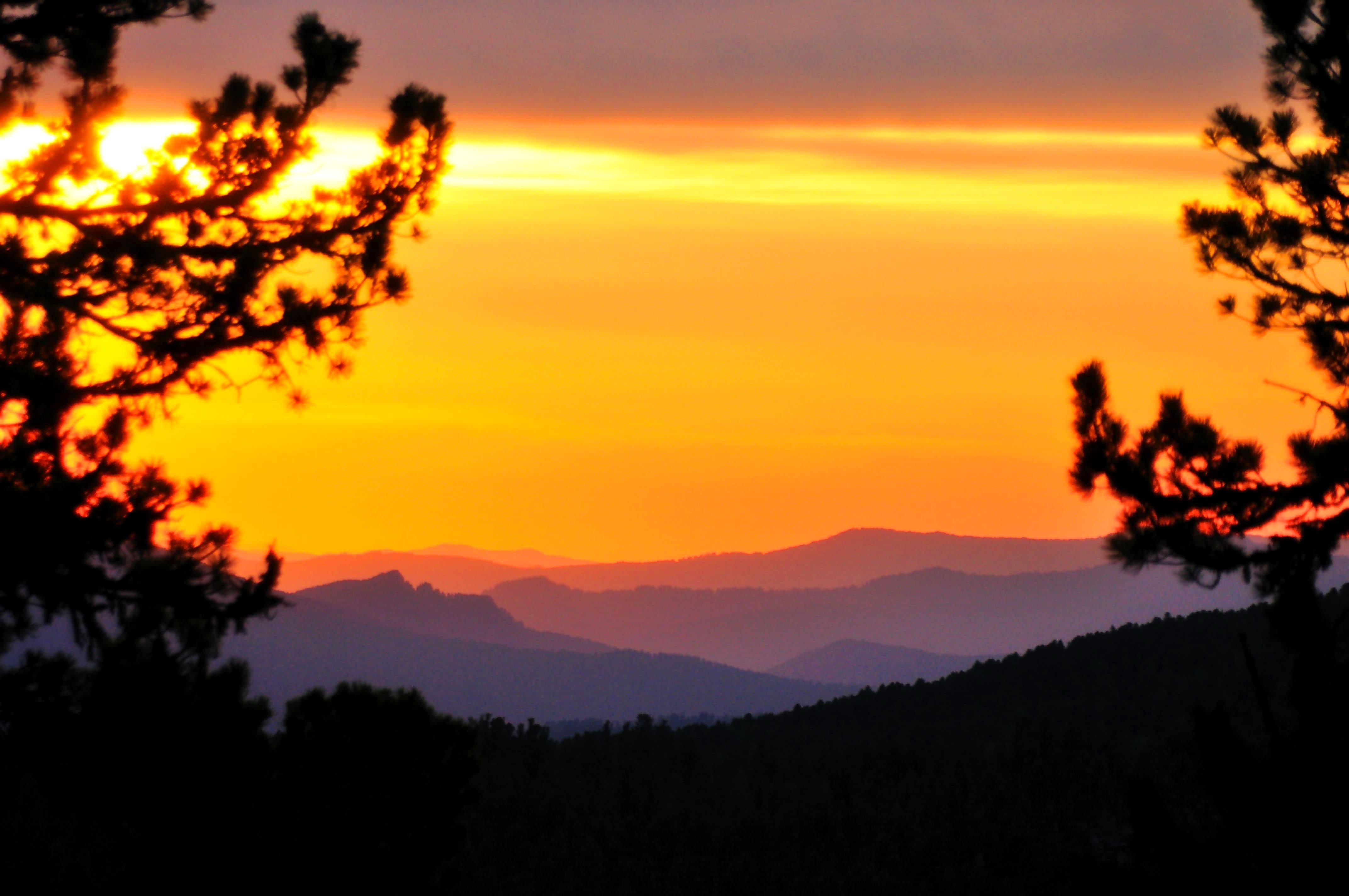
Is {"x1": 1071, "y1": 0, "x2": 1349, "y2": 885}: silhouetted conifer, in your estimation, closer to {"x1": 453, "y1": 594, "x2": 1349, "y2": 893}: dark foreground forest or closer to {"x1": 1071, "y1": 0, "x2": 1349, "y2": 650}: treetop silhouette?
{"x1": 1071, "y1": 0, "x2": 1349, "y2": 650}: treetop silhouette

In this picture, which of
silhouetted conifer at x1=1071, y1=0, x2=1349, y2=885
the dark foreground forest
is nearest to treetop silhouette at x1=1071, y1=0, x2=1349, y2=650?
silhouetted conifer at x1=1071, y1=0, x2=1349, y2=885

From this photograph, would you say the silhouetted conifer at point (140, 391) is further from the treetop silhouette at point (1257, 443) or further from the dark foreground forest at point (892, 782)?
the dark foreground forest at point (892, 782)

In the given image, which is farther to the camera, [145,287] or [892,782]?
[892,782]

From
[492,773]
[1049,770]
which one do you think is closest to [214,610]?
[1049,770]

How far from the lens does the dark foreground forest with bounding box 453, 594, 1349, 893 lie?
2109 inches

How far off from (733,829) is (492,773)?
12852 mm

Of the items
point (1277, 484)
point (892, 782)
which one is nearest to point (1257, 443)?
point (1277, 484)

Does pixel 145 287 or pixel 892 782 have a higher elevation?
pixel 145 287

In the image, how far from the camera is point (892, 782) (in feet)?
201

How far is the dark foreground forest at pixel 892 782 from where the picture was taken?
53.6m

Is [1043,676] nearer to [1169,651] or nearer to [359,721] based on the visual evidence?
[1169,651]

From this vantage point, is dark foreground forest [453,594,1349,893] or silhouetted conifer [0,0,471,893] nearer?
silhouetted conifer [0,0,471,893]

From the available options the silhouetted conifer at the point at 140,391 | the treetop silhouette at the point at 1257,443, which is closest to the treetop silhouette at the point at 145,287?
the silhouetted conifer at the point at 140,391

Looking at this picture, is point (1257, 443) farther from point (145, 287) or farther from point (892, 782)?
point (892, 782)
